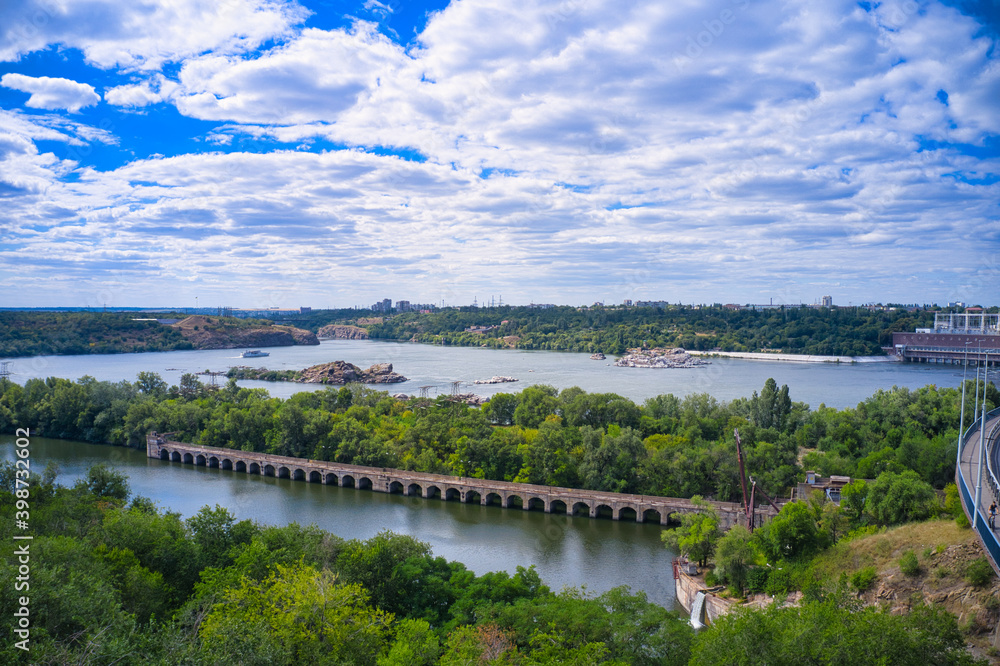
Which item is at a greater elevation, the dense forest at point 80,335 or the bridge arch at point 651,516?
the dense forest at point 80,335

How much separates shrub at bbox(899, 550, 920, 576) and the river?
43609 millimetres

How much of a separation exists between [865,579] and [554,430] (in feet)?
Answer: 70.6

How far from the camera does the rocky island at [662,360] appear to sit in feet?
319

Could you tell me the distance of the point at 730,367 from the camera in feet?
312

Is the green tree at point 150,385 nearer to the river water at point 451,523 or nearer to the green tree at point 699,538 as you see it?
the river water at point 451,523

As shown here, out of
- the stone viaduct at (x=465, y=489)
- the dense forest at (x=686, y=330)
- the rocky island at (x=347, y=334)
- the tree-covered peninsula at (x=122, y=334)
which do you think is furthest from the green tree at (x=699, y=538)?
the rocky island at (x=347, y=334)

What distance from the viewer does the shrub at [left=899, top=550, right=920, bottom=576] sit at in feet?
54.6

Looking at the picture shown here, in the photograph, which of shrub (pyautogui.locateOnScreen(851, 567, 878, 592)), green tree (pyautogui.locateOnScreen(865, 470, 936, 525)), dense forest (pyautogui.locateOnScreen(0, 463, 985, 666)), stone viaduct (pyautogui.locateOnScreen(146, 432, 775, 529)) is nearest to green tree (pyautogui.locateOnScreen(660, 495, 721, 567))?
stone viaduct (pyautogui.locateOnScreen(146, 432, 775, 529))

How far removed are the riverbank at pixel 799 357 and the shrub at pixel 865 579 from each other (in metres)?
88.3

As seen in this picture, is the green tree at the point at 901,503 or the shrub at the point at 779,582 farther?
the green tree at the point at 901,503

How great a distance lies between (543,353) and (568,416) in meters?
84.2

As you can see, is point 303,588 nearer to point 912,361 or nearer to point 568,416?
point 568,416

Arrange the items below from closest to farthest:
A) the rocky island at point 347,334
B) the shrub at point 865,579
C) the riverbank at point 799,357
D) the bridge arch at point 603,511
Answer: the shrub at point 865,579
the bridge arch at point 603,511
the riverbank at point 799,357
the rocky island at point 347,334

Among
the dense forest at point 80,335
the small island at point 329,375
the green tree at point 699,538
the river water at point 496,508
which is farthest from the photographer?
the dense forest at point 80,335
